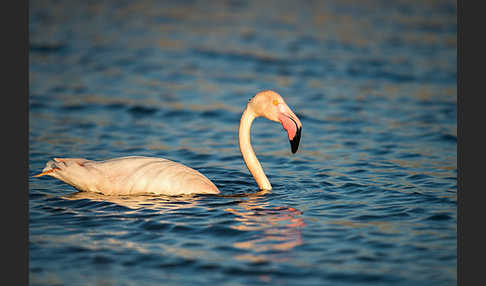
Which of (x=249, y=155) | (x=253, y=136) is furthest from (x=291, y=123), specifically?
(x=253, y=136)

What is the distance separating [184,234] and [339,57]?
11268 mm

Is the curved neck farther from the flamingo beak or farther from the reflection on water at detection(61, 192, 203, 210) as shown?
the reflection on water at detection(61, 192, 203, 210)

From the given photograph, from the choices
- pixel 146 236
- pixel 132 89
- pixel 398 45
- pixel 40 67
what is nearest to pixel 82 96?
pixel 132 89

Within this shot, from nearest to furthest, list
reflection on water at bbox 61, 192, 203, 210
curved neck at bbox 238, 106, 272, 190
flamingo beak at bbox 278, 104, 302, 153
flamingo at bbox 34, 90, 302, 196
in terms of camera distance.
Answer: reflection on water at bbox 61, 192, 203, 210
flamingo at bbox 34, 90, 302, 196
flamingo beak at bbox 278, 104, 302, 153
curved neck at bbox 238, 106, 272, 190

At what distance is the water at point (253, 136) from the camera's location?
632 cm

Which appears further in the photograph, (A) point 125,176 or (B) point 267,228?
(A) point 125,176

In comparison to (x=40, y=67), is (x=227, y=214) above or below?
below

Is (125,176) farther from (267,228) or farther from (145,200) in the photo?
(267,228)

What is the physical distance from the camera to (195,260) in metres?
6.25

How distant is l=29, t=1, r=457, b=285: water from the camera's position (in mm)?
6320

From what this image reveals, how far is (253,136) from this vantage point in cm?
1204

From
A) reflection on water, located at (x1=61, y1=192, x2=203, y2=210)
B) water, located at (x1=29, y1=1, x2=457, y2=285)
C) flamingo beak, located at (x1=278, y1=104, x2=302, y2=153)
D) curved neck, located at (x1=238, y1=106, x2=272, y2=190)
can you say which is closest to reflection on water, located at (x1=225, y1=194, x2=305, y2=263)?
water, located at (x1=29, y1=1, x2=457, y2=285)

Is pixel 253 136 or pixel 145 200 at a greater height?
pixel 253 136

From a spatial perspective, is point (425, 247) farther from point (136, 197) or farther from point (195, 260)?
point (136, 197)
